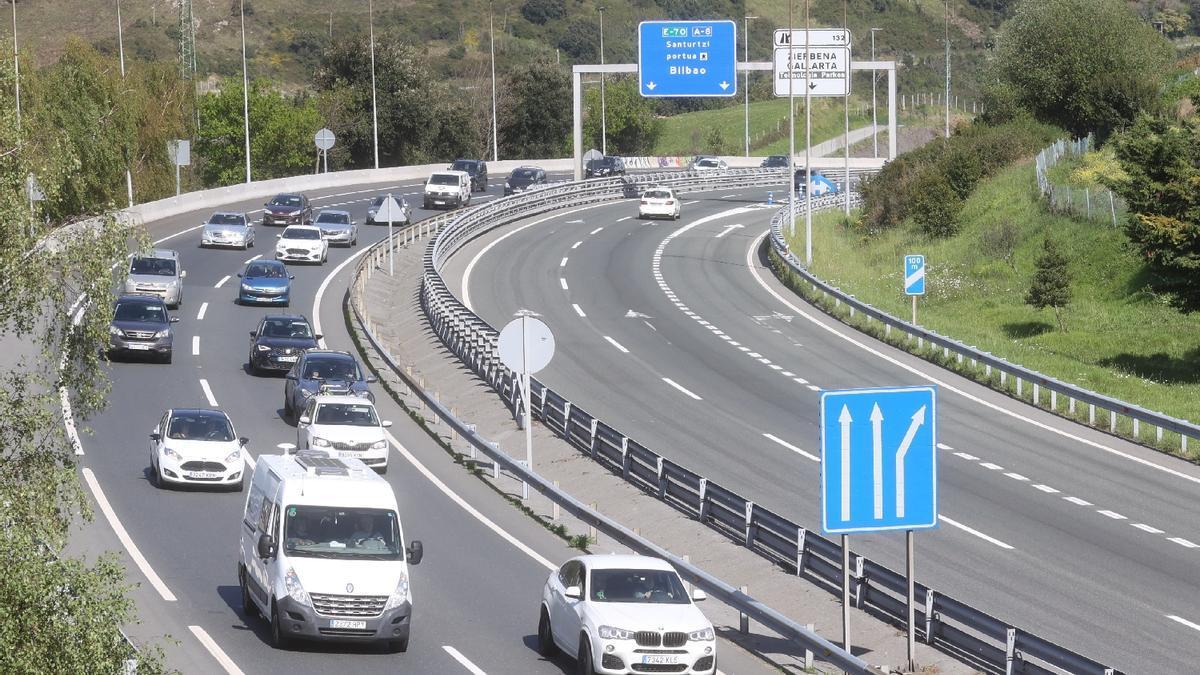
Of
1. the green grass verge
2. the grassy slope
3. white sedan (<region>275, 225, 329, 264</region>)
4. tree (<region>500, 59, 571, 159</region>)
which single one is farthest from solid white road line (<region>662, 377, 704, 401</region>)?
tree (<region>500, 59, 571, 159</region>)

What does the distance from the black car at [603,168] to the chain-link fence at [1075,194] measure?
121 feet

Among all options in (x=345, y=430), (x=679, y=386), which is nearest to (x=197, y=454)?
(x=345, y=430)

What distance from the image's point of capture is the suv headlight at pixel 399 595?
61.2ft

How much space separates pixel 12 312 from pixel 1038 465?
2051 cm

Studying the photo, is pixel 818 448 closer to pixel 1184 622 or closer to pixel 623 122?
pixel 1184 622

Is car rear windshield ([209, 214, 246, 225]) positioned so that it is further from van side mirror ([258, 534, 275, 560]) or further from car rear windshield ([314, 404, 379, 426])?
van side mirror ([258, 534, 275, 560])

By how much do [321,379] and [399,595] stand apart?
648 inches

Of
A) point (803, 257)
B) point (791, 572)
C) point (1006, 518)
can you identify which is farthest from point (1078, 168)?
point (791, 572)

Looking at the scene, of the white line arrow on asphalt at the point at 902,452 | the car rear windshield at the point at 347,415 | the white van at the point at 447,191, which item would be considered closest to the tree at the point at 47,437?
the white line arrow on asphalt at the point at 902,452

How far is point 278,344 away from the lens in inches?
1560

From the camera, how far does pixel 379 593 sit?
735 inches

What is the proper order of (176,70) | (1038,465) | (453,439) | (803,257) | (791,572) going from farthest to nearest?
(176,70) < (803,257) < (453,439) < (1038,465) < (791,572)

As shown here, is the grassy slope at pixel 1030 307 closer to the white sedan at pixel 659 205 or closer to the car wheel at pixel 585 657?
the white sedan at pixel 659 205

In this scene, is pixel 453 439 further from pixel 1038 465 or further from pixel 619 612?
pixel 619 612
